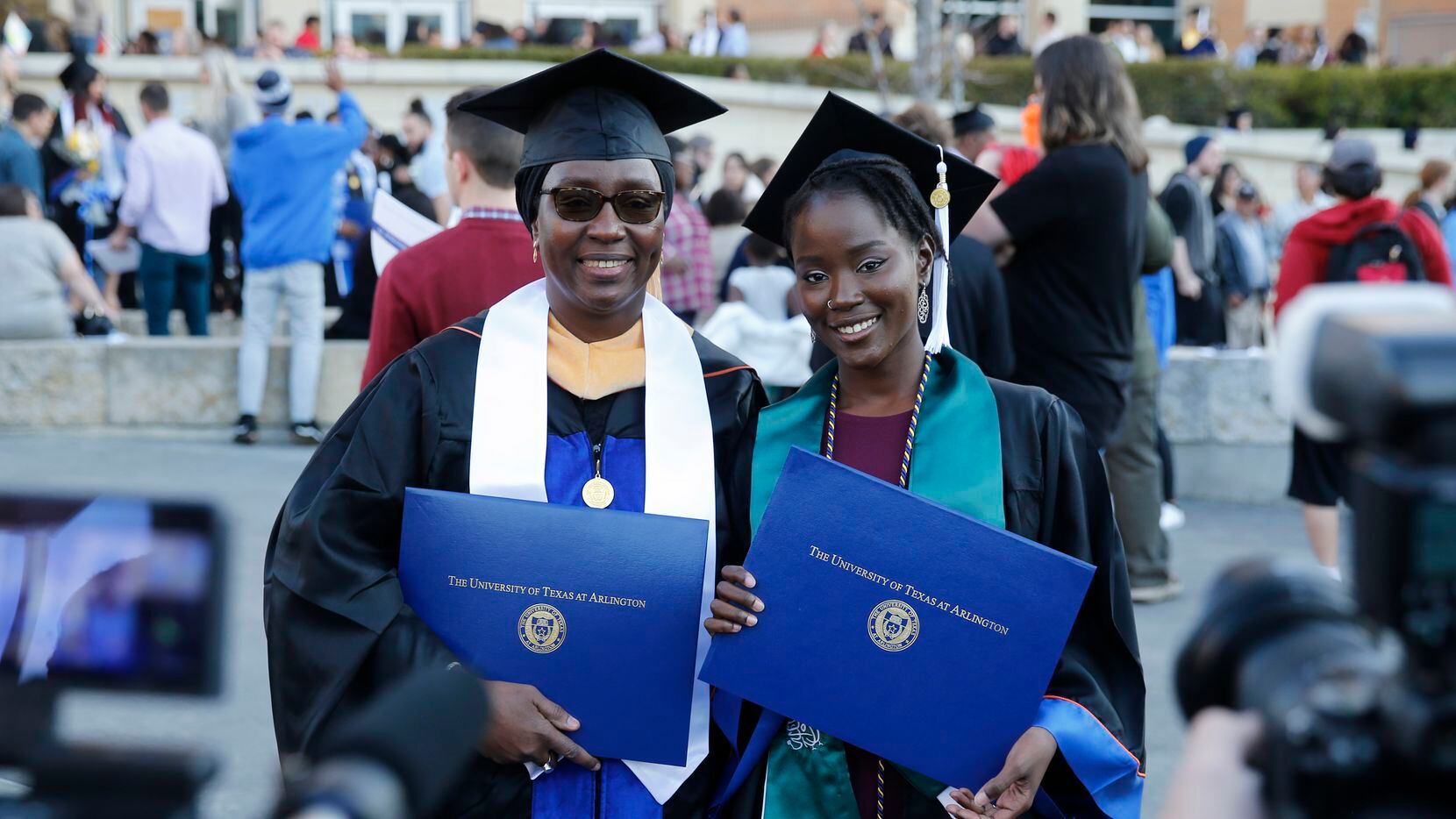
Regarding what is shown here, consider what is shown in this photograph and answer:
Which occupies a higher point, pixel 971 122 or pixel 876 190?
pixel 971 122

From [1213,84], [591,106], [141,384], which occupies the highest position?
[1213,84]

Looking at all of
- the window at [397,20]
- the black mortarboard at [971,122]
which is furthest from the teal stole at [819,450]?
the window at [397,20]

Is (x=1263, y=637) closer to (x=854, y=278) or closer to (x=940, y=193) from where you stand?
(x=854, y=278)

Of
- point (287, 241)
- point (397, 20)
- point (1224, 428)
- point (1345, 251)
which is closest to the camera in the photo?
point (1345, 251)

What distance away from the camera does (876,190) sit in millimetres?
2771

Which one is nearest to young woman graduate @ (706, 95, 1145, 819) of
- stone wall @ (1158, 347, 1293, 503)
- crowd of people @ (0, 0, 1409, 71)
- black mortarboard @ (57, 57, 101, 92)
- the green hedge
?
stone wall @ (1158, 347, 1293, 503)

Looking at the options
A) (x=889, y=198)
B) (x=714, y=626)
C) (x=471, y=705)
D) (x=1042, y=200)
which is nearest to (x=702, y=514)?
(x=714, y=626)

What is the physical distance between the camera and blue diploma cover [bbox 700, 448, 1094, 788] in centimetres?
240

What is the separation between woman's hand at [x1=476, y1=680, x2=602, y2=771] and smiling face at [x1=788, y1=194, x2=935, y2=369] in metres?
0.81

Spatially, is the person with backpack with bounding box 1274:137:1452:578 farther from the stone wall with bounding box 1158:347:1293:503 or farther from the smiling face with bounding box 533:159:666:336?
the smiling face with bounding box 533:159:666:336

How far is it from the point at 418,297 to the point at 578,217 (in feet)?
4.26

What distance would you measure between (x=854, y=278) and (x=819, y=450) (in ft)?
1.04

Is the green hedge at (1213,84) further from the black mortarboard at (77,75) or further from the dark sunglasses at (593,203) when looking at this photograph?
the dark sunglasses at (593,203)

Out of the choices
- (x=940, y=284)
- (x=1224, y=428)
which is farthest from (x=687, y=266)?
(x=940, y=284)
